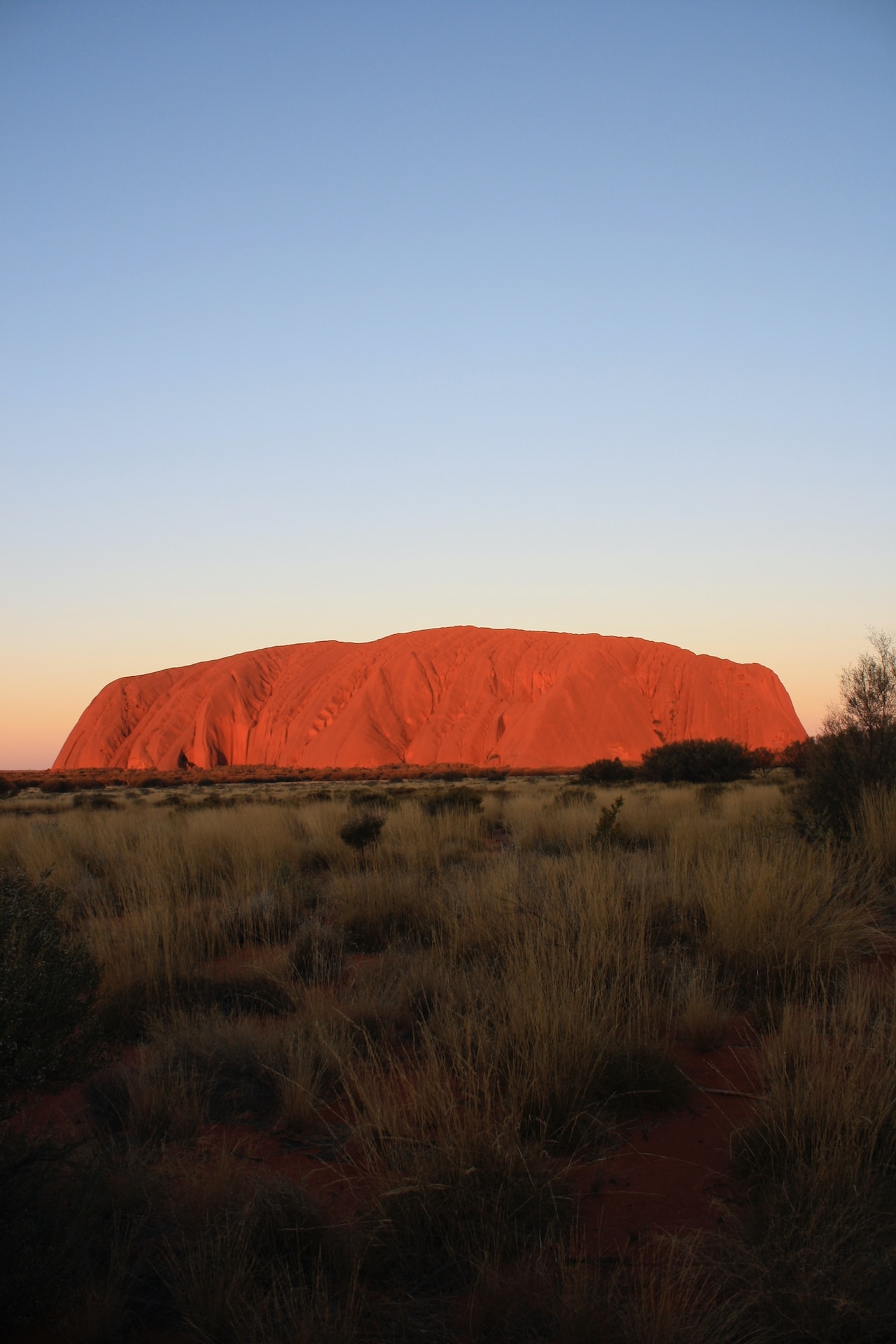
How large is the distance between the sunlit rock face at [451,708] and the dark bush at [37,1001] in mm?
50101

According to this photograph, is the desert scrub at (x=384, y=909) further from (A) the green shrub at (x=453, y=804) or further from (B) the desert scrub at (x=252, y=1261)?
(A) the green shrub at (x=453, y=804)

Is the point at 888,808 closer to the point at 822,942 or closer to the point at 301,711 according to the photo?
the point at 822,942

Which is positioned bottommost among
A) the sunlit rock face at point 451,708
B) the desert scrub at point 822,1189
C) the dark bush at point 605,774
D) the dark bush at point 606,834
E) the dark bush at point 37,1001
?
the dark bush at point 605,774

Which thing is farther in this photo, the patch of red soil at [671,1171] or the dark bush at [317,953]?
the dark bush at [317,953]

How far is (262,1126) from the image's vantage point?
3.19 m

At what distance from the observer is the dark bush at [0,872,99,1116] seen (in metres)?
2.40

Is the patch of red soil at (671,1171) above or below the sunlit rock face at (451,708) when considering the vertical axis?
below

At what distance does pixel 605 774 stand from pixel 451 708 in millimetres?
34574

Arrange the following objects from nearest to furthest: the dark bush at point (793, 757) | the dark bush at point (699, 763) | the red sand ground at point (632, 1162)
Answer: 1. the red sand ground at point (632, 1162)
2. the dark bush at point (793, 757)
3. the dark bush at point (699, 763)

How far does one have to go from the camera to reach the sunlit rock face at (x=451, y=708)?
55.6 meters

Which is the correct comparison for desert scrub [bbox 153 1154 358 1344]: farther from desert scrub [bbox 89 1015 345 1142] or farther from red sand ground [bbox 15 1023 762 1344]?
desert scrub [bbox 89 1015 345 1142]

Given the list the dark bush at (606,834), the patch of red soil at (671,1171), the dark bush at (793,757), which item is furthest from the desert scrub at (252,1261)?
the dark bush at (793,757)

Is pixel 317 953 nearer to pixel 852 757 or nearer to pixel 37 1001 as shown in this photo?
pixel 37 1001

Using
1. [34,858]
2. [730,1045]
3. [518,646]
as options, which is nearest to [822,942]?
[730,1045]
